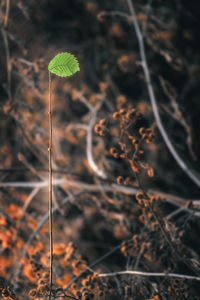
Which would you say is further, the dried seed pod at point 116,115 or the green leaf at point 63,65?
the dried seed pod at point 116,115

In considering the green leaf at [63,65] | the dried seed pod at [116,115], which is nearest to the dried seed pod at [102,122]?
the dried seed pod at [116,115]

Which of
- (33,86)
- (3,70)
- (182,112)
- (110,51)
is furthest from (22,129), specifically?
(110,51)

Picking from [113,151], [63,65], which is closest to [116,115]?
[113,151]

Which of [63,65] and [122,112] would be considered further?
[122,112]

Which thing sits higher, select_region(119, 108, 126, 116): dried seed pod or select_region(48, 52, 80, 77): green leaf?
select_region(48, 52, 80, 77): green leaf

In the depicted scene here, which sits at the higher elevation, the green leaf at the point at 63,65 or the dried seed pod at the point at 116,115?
the green leaf at the point at 63,65

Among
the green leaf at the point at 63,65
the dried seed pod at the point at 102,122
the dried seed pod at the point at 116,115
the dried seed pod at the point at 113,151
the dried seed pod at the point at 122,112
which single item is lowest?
the dried seed pod at the point at 113,151

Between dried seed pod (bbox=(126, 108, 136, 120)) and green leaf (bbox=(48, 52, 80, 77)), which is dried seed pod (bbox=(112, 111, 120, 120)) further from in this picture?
green leaf (bbox=(48, 52, 80, 77))

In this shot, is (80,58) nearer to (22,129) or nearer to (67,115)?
(67,115)

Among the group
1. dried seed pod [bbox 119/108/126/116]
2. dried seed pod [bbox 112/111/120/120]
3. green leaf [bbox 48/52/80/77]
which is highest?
green leaf [bbox 48/52/80/77]

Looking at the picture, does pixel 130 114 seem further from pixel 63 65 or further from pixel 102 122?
pixel 63 65

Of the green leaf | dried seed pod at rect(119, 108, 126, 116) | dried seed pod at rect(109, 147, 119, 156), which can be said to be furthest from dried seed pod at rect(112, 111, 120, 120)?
the green leaf

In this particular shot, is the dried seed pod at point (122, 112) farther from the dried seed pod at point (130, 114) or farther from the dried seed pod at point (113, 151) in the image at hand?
the dried seed pod at point (113, 151)
